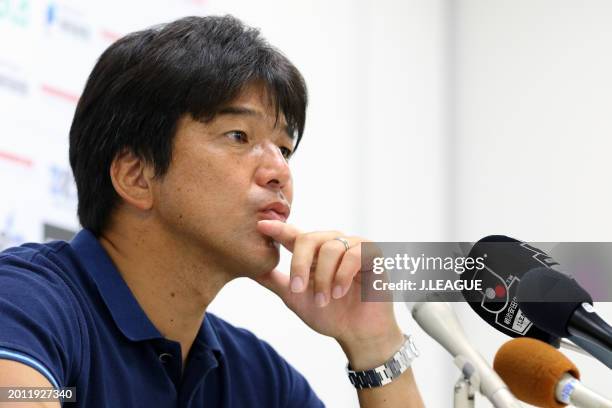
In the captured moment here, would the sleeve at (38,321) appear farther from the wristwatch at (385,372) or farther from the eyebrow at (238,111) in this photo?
the wristwatch at (385,372)

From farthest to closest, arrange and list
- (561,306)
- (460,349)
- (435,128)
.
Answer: (435,128) < (460,349) < (561,306)

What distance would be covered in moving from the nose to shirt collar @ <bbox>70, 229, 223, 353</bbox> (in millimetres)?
282

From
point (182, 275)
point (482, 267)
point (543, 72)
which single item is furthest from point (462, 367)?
point (543, 72)

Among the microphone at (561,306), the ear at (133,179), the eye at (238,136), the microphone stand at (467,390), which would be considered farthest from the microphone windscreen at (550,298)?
the ear at (133,179)

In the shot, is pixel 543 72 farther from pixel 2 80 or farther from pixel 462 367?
pixel 462 367

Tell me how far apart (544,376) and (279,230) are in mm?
511

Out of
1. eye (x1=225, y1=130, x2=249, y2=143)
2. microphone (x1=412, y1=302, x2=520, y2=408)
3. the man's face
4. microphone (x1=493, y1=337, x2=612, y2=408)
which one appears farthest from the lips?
microphone (x1=493, y1=337, x2=612, y2=408)

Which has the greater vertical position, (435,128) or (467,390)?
(435,128)

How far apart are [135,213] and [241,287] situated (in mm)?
960

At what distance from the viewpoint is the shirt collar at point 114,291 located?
156 cm

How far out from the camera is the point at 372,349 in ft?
5.48

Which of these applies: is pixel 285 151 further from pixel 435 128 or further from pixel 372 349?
pixel 435 128

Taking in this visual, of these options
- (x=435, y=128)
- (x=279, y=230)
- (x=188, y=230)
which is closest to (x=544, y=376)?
(x=279, y=230)

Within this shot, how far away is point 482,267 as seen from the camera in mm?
1263
